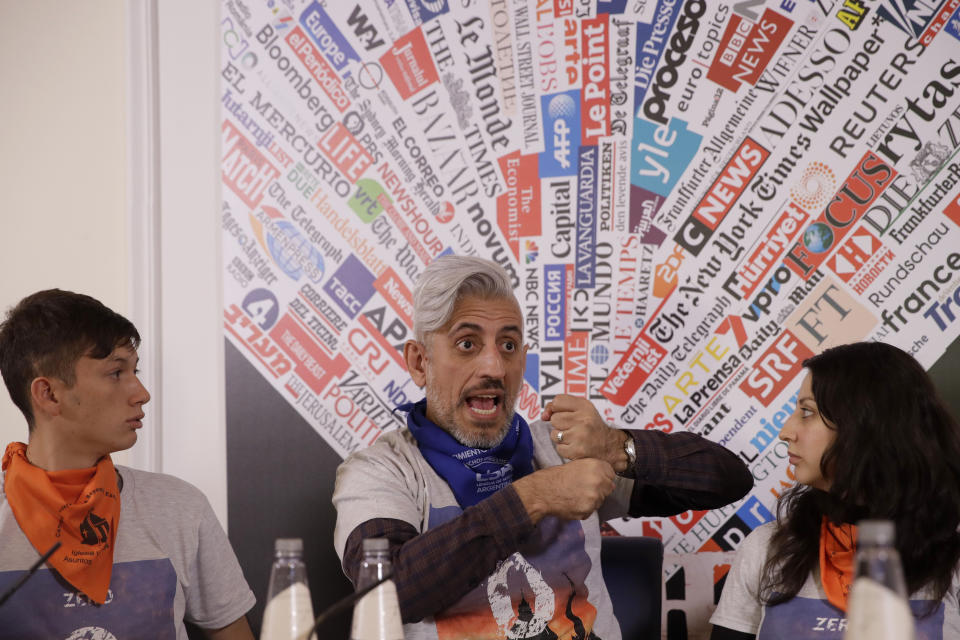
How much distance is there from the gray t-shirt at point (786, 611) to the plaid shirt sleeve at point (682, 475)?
156 mm

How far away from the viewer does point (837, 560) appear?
5.17 ft

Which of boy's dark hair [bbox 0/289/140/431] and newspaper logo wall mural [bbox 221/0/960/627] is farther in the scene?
newspaper logo wall mural [bbox 221/0/960/627]

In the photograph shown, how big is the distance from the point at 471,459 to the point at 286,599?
864mm

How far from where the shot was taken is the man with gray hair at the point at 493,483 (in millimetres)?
1527

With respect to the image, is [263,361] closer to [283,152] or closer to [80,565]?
[283,152]

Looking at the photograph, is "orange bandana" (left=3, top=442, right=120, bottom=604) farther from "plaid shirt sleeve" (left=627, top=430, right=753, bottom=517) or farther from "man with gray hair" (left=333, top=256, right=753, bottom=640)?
"plaid shirt sleeve" (left=627, top=430, right=753, bottom=517)

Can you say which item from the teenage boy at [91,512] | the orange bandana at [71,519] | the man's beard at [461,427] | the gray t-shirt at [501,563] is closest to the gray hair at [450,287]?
the man's beard at [461,427]

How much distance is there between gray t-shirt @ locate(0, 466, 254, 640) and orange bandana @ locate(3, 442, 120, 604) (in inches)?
1.1

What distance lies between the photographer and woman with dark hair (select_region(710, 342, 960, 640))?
61.2 inches

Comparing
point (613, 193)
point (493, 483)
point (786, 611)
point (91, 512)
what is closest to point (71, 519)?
point (91, 512)

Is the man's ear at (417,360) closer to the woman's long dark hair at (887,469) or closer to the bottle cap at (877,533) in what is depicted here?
the woman's long dark hair at (887,469)

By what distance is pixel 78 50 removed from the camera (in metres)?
2.29

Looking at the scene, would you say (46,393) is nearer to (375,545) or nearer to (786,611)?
(375,545)

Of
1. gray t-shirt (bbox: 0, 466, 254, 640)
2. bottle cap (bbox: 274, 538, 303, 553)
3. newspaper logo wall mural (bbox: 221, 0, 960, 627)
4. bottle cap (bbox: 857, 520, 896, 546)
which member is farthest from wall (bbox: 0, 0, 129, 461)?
bottle cap (bbox: 857, 520, 896, 546)
